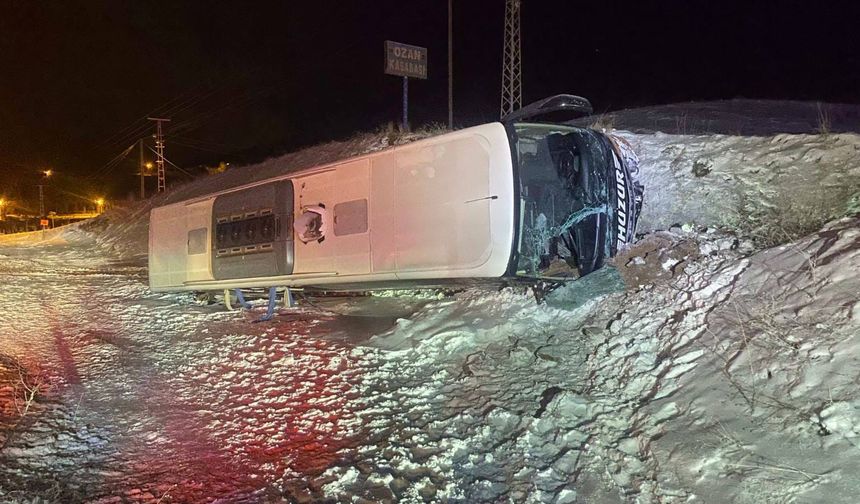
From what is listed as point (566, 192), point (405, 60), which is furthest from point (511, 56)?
point (566, 192)

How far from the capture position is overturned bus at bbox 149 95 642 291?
5.80 m

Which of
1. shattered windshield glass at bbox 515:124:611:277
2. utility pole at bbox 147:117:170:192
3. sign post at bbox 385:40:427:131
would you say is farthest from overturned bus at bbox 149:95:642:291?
utility pole at bbox 147:117:170:192

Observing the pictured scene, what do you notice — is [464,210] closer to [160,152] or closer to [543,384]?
[543,384]

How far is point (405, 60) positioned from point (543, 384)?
619 inches

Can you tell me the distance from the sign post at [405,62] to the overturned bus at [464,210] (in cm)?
1118

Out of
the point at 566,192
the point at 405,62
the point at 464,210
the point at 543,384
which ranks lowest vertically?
the point at 543,384

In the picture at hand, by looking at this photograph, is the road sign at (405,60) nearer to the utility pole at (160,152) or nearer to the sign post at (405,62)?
the sign post at (405,62)

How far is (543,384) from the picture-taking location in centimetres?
501

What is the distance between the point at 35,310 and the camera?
9859 mm

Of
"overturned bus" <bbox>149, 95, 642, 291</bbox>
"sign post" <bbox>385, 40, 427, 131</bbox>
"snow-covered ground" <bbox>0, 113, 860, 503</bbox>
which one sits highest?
"sign post" <bbox>385, 40, 427, 131</bbox>

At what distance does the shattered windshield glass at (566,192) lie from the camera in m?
6.34

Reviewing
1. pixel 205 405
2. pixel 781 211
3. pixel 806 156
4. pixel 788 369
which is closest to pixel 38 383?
pixel 205 405

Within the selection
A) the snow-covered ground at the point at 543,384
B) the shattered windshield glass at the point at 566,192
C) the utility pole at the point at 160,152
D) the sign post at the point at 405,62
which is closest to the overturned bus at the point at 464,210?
the shattered windshield glass at the point at 566,192

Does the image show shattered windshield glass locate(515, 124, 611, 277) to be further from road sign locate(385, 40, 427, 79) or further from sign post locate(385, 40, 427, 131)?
road sign locate(385, 40, 427, 79)
